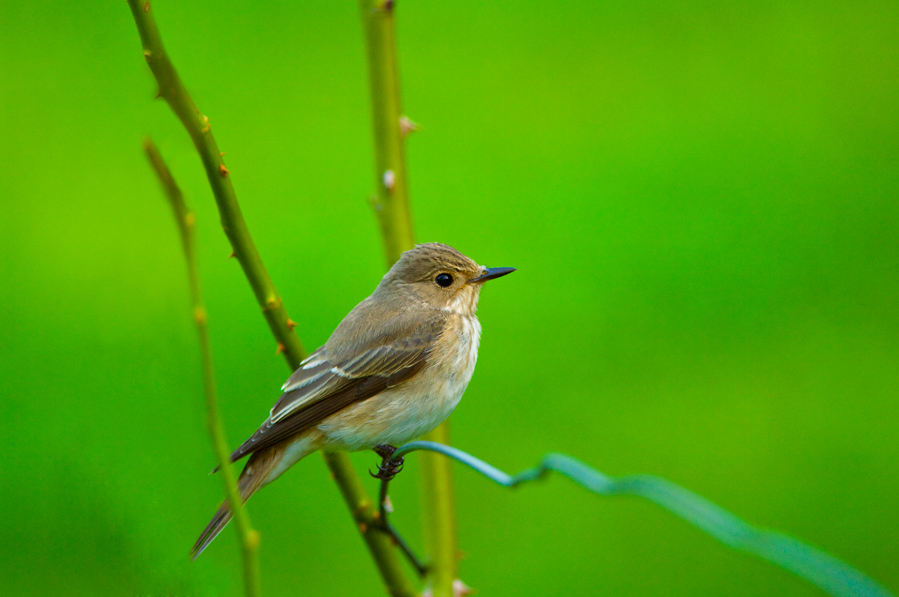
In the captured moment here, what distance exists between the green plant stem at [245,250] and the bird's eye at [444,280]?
0.56 meters

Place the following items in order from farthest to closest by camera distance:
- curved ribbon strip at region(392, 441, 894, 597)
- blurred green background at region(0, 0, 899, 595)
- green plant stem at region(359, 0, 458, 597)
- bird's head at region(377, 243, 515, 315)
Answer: blurred green background at region(0, 0, 899, 595) < bird's head at region(377, 243, 515, 315) < green plant stem at region(359, 0, 458, 597) < curved ribbon strip at region(392, 441, 894, 597)

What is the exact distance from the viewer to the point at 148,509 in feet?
4.51

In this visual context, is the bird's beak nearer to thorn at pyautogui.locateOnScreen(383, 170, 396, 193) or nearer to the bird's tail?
thorn at pyautogui.locateOnScreen(383, 170, 396, 193)

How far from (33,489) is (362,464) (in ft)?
5.86

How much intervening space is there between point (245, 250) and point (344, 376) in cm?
73

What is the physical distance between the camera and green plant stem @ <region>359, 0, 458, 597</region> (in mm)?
1793

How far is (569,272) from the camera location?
5199 millimetres

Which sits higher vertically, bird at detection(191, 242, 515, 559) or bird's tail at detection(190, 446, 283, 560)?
bird at detection(191, 242, 515, 559)

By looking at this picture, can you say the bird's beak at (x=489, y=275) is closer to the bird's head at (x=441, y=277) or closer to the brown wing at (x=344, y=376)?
the bird's head at (x=441, y=277)

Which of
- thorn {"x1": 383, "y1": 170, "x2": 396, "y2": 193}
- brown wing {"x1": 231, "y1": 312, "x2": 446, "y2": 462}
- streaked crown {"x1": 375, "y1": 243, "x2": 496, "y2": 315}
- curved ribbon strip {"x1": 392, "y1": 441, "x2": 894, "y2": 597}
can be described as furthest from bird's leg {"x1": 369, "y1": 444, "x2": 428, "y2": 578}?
curved ribbon strip {"x1": 392, "y1": 441, "x2": 894, "y2": 597}

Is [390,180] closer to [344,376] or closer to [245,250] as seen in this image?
[245,250]

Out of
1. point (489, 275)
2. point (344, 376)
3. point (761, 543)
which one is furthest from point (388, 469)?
point (761, 543)

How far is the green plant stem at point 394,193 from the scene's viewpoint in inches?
70.6

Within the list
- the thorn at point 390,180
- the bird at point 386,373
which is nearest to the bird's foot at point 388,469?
the bird at point 386,373
